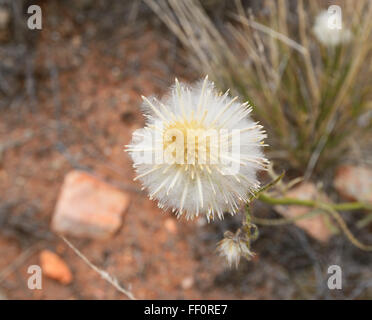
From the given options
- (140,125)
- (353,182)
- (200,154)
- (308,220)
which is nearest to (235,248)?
(200,154)

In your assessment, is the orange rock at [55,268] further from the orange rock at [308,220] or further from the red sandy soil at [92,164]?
the orange rock at [308,220]

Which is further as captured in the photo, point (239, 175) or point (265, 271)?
point (265, 271)

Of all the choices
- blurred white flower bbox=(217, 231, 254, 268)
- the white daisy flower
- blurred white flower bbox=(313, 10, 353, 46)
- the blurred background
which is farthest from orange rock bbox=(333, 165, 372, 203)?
the white daisy flower

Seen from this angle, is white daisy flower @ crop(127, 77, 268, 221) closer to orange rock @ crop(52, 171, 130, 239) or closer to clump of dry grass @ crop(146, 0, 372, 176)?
clump of dry grass @ crop(146, 0, 372, 176)

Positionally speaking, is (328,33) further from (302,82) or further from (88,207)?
(88,207)

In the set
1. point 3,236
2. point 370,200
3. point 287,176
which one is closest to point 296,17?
point 287,176

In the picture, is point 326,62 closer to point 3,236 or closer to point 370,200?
point 370,200

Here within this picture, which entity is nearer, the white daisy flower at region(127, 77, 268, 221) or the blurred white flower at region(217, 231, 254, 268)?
the white daisy flower at region(127, 77, 268, 221)
